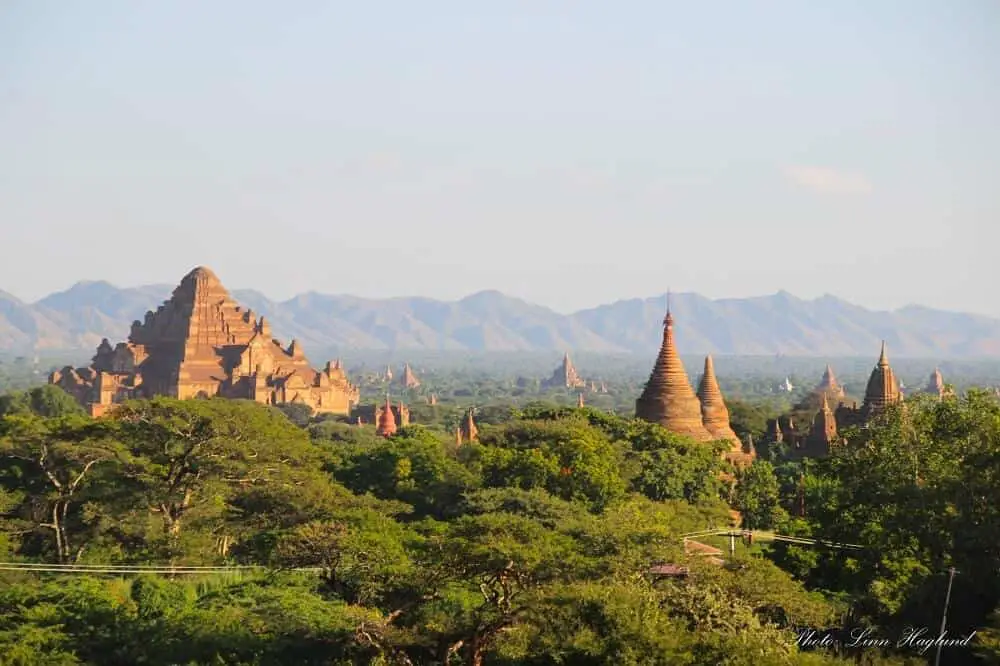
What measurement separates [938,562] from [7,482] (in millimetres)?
25015

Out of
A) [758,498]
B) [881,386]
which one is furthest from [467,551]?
[881,386]

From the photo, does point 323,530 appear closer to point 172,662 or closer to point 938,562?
point 172,662

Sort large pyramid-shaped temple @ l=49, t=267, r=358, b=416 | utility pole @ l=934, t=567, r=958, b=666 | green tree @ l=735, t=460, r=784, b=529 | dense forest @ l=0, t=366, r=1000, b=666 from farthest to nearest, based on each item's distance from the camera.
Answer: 1. large pyramid-shaped temple @ l=49, t=267, r=358, b=416
2. green tree @ l=735, t=460, r=784, b=529
3. dense forest @ l=0, t=366, r=1000, b=666
4. utility pole @ l=934, t=567, r=958, b=666

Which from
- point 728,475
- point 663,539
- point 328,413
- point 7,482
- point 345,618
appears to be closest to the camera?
point 345,618

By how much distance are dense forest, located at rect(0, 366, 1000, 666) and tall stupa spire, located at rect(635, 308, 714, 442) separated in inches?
482

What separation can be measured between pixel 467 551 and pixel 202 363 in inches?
4007

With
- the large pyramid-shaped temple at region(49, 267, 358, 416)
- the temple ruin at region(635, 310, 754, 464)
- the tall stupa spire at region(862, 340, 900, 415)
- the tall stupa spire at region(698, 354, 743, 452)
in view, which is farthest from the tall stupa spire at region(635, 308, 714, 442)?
the large pyramid-shaped temple at region(49, 267, 358, 416)

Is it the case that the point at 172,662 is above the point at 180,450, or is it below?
below

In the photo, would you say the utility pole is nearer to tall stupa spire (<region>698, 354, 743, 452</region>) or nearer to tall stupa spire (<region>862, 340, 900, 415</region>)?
tall stupa spire (<region>698, 354, 743, 452</region>)

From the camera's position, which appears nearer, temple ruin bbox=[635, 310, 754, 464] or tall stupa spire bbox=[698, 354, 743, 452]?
temple ruin bbox=[635, 310, 754, 464]

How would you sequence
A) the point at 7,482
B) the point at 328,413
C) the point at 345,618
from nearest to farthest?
the point at 345,618 → the point at 7,482 → the point at 328,413

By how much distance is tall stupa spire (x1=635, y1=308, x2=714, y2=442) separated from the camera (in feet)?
196

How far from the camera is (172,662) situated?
2788cm

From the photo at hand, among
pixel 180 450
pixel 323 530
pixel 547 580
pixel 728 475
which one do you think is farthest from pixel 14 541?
pixel 728 475
